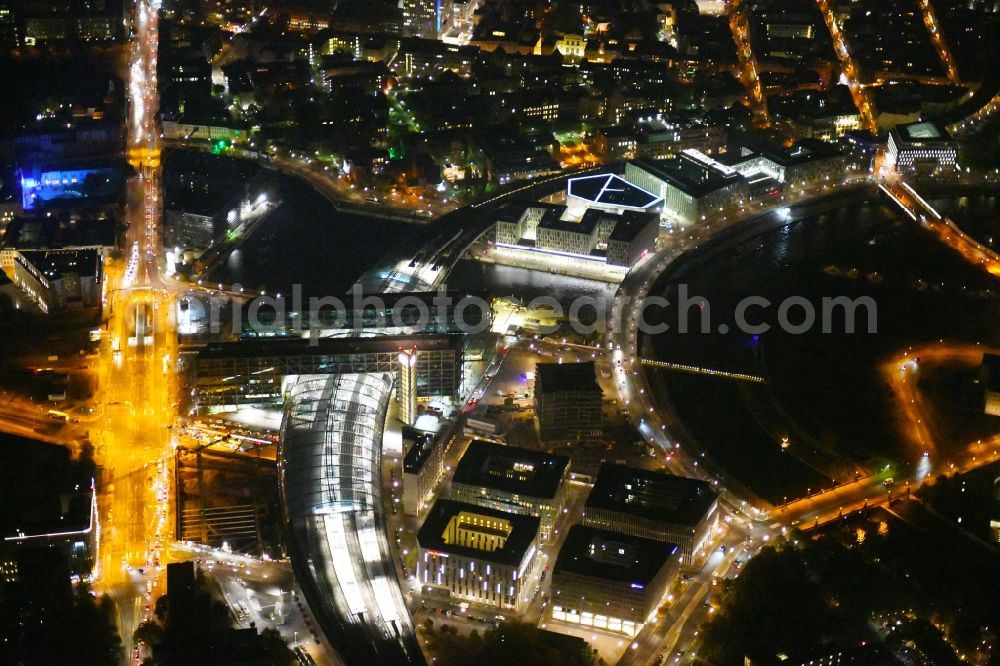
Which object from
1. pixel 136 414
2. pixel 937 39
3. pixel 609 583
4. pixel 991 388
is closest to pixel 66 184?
pixel 136 414

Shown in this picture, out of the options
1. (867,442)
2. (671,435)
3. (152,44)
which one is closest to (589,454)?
(671,435)

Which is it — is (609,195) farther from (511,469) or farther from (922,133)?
(511,469)

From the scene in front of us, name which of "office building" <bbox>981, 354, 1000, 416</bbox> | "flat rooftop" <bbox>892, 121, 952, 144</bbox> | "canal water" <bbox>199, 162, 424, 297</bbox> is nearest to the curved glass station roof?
"canal water" <bbox>199, 162, 424, 297</bbox>

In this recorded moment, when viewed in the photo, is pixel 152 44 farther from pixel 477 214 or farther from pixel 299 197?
pixel 477 214

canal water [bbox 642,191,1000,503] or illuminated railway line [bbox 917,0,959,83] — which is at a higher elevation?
illuminated railway line [bbox 917,0,959,83]

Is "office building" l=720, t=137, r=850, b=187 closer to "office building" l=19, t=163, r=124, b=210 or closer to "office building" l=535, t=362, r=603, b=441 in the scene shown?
"office building" l=535, t=362, r=603, b=441

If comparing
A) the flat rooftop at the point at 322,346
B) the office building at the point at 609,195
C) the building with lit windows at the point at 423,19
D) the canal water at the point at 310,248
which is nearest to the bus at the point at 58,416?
the flat rooftop at the point at 322,346

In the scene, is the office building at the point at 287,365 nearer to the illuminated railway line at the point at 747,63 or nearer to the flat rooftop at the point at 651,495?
the flat rooftop at the point at 651,495
